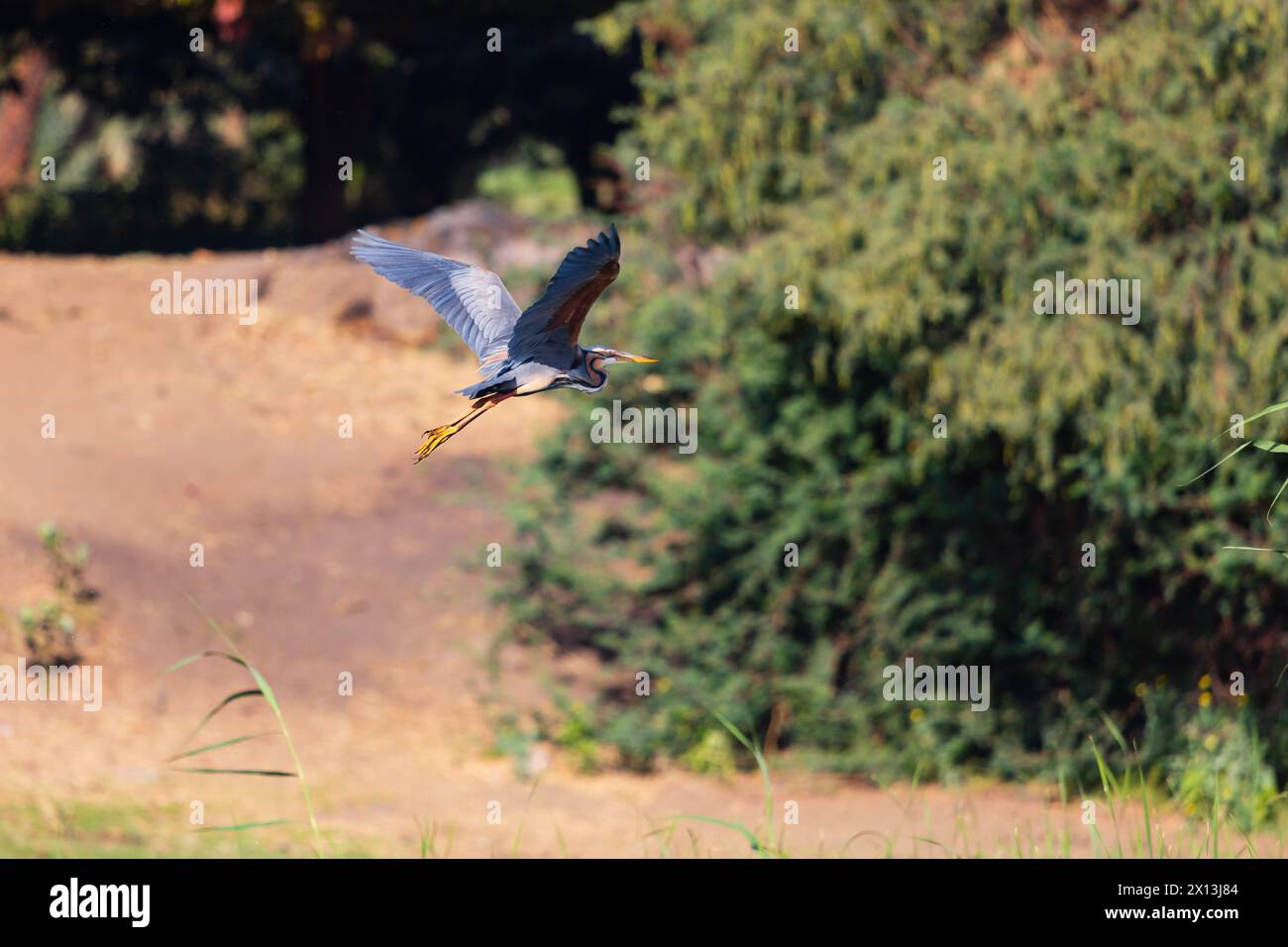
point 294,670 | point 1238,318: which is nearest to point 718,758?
point 294,670

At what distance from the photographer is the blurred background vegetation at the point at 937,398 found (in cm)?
823

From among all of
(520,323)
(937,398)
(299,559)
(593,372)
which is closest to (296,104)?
(299,559)

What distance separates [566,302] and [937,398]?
619 centimetres

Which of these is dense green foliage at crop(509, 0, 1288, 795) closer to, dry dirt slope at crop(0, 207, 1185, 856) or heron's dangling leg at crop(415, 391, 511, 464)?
dry dirt slope at crop(0, 207, 1185, 856)

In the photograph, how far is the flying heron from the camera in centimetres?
263

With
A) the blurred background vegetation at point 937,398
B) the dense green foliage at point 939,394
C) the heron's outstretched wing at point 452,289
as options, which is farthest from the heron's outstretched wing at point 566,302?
the dense green foliage at point 939,394

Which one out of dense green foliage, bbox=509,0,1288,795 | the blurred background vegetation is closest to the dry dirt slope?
the blurred background vegetation

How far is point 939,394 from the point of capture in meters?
8.59

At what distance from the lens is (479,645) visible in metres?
12.5

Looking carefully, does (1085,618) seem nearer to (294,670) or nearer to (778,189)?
(778,189)

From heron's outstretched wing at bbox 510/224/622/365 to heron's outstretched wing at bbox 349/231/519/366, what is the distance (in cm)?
28

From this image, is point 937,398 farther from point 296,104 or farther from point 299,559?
point 296,104

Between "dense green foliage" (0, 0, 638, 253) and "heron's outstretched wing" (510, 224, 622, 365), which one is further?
"dense green foliage" (0, 0, 638, 253)
